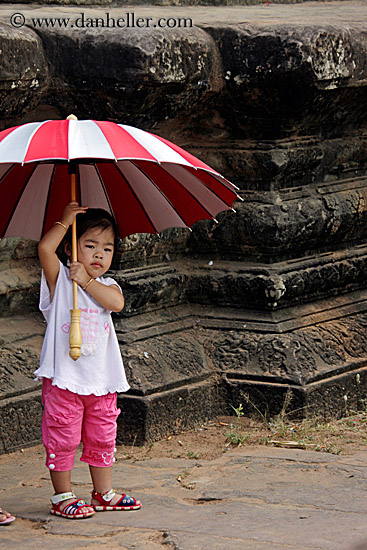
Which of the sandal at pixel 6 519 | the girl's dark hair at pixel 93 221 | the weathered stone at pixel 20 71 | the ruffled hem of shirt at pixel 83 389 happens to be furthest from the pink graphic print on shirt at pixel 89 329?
the weathered stone at pixel 20 71

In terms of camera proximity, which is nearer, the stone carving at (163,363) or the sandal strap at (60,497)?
the sandal strap at (60,497)

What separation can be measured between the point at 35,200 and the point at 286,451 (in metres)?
1.44

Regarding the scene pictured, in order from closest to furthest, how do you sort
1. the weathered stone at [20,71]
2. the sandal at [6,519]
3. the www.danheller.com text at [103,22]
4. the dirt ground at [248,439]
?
1. the sandal at [6,519]
2. the weathered stone at [20,71]
3. the www.danheller.com text at [103,22]
4. the dirt ground at [248,439]

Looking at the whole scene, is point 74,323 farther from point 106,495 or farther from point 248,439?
point 248,439

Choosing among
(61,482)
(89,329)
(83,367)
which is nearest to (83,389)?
(83,367)

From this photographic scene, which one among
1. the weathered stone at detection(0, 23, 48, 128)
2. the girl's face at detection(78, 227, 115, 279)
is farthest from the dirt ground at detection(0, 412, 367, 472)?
the weathered stone at detection(0, 23, 48, 128)

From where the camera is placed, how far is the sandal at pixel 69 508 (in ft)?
9.66

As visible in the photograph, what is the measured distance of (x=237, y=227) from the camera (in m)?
4.29

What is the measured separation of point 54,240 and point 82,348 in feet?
1.21

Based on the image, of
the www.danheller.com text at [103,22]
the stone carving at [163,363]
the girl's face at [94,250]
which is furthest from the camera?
the stone carving at [163,363]

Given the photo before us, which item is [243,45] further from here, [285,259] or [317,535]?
[317,535]

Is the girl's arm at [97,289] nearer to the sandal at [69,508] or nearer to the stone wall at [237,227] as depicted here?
the sandal at [69,508]

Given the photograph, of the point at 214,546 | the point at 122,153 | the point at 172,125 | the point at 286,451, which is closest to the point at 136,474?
the point at 286,451

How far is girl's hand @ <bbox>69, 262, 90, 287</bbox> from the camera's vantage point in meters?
3.05
